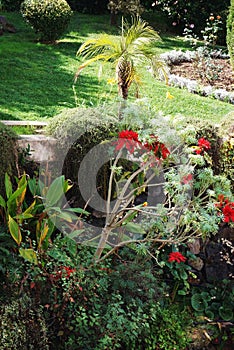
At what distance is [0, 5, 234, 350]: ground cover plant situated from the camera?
430cm

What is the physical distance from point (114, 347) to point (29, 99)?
394 cm

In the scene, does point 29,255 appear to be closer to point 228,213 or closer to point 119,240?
point 119,240

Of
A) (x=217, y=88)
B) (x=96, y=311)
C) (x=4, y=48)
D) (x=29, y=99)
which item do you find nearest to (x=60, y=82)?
(x=29, y=99)

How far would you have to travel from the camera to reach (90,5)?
13.5 meters

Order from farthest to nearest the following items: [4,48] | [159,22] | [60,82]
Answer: [159,22], [4,48], [60,82]

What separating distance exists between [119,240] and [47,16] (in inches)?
230

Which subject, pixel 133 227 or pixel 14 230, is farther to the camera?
pixel 133 227

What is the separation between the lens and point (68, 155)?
5215 mm

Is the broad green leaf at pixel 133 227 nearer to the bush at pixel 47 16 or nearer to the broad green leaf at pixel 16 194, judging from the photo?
the broad green leaf at pixel 16 194

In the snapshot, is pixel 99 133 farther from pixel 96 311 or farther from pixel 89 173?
pixel 96 311

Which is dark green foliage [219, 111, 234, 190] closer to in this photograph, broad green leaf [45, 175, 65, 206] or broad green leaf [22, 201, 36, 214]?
broad green leaf [45, 175, 65, 206]

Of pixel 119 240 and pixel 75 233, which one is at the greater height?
pixel 75 233

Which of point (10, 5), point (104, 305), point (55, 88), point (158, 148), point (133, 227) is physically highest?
point (10, 5)

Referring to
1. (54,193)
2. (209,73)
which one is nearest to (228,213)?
(54,193)
